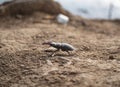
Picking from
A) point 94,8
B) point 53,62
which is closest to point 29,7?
point 94,8

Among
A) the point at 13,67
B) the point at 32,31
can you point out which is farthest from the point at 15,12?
the point at 13,67

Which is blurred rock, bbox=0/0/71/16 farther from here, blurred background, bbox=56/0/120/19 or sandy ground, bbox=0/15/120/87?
sandy ground, bbox=0/15/120/87

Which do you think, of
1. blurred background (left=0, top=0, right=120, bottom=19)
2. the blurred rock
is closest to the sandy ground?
the blurred rock

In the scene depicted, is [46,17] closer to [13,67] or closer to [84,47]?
[84,47]

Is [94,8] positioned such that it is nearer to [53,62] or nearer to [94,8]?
[94,8]

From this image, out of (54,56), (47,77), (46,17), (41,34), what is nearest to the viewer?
(47,77)

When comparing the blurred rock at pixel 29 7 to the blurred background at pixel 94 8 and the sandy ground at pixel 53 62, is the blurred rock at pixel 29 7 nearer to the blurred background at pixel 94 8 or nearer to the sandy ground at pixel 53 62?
the blurred background at pixel 94 8

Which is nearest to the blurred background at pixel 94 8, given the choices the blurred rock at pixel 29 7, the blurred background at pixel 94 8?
the blurred background at pixel 94 8

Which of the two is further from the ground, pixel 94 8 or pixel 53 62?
pixel 94 8
